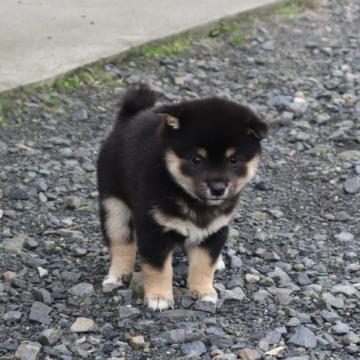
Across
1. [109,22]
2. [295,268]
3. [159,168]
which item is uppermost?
[159,168]

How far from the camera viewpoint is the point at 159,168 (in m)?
4.36

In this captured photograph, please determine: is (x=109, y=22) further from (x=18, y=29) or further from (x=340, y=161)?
(x=340, y=161)

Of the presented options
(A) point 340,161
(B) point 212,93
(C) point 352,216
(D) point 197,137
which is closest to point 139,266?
(D) point 197,137

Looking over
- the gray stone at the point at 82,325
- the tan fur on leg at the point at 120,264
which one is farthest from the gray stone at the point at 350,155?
the gray stone at the point at 82,325

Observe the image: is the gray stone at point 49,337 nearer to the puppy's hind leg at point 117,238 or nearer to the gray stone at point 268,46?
the puppy's hind leg at point 117,238

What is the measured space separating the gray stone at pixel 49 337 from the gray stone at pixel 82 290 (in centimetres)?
43

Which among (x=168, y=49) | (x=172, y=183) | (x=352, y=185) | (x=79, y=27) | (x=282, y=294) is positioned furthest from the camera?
(x=79, y=27)

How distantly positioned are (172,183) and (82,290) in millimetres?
744

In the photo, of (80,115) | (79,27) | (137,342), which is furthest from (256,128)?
(79,27)

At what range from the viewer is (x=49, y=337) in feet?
13.6

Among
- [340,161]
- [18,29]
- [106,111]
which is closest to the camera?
[340,161]

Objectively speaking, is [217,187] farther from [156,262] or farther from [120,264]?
[120,264]

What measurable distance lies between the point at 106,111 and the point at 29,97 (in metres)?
0.58

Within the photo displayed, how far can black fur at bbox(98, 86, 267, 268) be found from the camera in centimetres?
423
